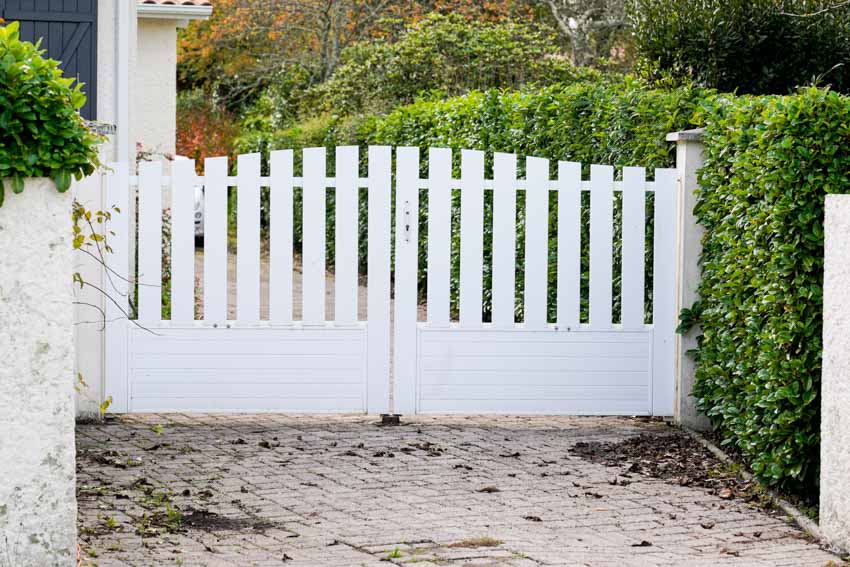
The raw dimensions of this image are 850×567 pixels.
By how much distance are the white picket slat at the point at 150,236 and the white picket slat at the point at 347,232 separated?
113cm

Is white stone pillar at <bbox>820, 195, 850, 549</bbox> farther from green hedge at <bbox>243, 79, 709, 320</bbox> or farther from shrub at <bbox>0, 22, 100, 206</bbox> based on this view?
shrub at <bbox>0, 22, 100, 206</bbox>

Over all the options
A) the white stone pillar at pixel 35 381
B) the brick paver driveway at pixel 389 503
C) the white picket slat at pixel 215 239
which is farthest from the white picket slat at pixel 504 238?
the white stone pillar at pixel 35 381

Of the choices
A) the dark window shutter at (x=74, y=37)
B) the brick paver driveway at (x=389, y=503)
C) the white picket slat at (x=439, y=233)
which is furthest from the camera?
the dark window shutter at (x=74, y=37)

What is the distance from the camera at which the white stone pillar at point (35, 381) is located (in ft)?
14.5

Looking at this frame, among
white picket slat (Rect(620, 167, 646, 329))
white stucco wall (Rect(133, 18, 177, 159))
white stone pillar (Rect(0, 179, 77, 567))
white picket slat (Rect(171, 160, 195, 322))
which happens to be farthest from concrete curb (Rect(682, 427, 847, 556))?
white stucco wall (Rect(133, 18, 177, 159))

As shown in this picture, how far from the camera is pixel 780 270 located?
581 cm

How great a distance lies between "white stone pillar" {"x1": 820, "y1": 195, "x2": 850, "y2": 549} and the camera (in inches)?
203

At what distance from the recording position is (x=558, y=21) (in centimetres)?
2348

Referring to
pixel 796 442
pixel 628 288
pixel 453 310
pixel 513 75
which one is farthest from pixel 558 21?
pixel 796 442

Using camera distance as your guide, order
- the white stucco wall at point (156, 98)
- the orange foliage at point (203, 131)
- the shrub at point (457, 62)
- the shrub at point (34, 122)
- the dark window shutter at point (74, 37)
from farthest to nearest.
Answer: the orange foliage at point (203, 131), the shrub at point (457, 62), the white stucco wall at point (156, 98), the dark window shutter at point (74, 37), the shrub at point (34, 122)

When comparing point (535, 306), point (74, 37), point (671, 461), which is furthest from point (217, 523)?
point (74, 37)

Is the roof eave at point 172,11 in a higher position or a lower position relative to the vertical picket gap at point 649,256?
higher

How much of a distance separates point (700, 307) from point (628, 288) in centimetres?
48

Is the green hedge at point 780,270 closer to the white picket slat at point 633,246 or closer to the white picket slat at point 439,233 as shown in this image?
the white picket slat at point 633,246
